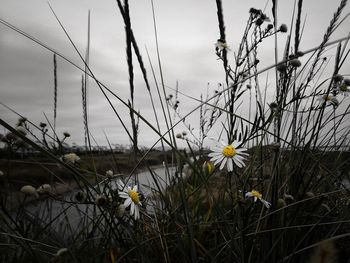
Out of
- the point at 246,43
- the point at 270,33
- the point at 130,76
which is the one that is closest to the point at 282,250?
the point at 130,76

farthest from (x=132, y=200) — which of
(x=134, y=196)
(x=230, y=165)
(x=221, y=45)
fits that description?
(x=221, y=45)

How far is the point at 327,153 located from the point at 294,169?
0.51m

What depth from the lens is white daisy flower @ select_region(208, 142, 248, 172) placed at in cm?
104

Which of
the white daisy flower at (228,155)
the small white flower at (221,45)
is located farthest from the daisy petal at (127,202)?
the small white flower at (221,45)

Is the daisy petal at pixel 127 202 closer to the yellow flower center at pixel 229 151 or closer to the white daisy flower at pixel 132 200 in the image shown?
the white daisy flower at pixel 132 200

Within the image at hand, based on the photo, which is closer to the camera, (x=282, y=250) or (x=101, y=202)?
(x=101, y=202)

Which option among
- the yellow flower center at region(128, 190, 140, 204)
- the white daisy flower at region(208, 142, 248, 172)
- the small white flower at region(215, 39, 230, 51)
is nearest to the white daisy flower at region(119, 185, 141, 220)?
Answer: the yellow flower center at region(128, 190, 140, 204)

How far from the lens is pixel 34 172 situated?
18.1 feet

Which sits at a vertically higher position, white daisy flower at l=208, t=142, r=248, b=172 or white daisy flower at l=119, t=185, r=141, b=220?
white daisy flower at l=208, t=142, r=248, b=172

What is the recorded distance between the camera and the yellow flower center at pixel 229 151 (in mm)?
1089

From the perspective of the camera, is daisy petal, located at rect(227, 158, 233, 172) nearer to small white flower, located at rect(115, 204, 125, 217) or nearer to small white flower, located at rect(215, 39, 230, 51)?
small white flower, located at rect(115, 204, 125, 217)

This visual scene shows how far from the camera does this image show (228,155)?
1.08 metres

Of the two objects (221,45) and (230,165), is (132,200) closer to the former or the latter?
(230,165)

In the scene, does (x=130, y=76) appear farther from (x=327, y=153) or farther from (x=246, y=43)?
(x=327, y=153)
